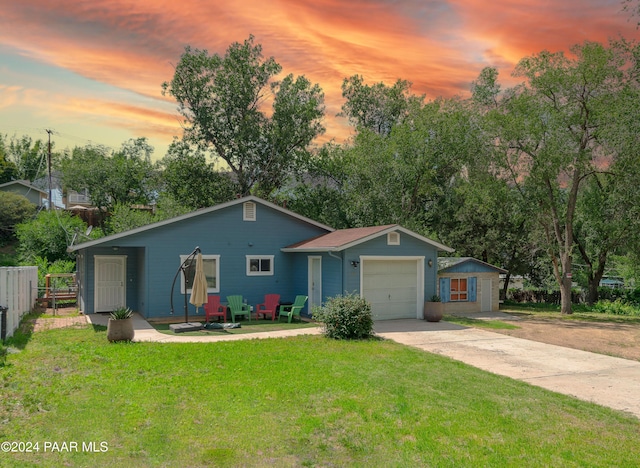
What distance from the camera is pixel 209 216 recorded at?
1650 cm

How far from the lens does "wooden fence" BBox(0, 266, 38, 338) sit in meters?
10.8

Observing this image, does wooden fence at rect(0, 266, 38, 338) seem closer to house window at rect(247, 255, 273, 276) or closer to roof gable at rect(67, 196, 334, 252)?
roof gable at rect(67, 196, 334, 252)

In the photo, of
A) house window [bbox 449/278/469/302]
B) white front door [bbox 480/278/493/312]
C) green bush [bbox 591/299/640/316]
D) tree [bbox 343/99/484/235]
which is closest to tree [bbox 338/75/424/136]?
tree [bbox 343/99/484/235]

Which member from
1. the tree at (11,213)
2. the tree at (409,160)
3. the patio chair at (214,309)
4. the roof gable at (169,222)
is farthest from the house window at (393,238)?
the tree at (11,213)

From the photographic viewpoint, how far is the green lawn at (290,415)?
5238 millimetres

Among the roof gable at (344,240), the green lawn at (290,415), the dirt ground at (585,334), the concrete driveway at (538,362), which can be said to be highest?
the roof gable at (344,240)

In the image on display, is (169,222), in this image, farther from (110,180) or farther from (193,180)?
(110,180)

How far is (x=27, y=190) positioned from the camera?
1812 inches

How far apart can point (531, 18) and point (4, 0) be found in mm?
12609

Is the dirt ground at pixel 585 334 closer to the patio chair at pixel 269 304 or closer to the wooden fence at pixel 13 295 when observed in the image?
the patio chair at pixel 269 304

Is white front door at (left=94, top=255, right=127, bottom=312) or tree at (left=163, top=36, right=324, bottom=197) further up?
tree at (left=163, top=36, right=324, bottom=197)

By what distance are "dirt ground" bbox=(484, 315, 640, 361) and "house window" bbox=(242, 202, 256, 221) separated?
29.1 feet

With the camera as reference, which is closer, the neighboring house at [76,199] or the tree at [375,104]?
the tree at [375,104]

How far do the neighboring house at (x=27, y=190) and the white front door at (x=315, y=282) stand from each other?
36878 mm
